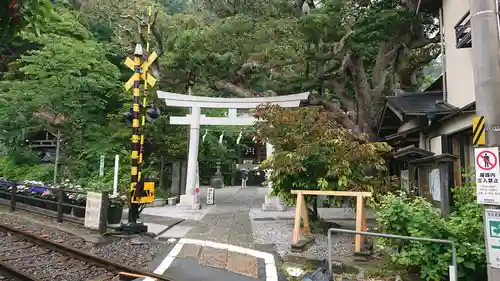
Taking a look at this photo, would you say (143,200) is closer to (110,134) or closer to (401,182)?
(401,182)

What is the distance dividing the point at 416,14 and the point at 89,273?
1327 centimetres

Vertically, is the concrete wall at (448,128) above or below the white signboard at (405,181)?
above

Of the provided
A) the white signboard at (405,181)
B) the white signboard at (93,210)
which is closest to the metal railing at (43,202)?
the white signboard at (93,210)

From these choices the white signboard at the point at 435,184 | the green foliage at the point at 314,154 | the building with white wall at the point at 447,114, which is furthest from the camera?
the green foliage at the point at 314,154

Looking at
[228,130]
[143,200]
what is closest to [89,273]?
[143,200]

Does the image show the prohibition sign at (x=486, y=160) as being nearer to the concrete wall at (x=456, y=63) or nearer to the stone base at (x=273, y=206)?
the concrete wall at (x=456, y=63)

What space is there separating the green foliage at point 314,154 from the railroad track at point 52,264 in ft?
14.6

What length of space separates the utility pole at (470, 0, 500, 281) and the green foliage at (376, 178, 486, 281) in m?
1.20

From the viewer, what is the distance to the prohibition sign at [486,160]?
4.01 m

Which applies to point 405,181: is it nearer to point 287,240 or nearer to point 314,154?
point 314,154

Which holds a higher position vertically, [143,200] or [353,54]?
[353,54]

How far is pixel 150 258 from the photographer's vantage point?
723 centimetres

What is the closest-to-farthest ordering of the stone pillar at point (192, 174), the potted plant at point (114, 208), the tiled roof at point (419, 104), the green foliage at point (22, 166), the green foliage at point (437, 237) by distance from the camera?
the green foliage at point (437, 237)
the tiled roof at point (419, 104)
the potted plant at point (114, 208)
the stone pillar at point (192, 174)
the green foliage at point (22, 166)

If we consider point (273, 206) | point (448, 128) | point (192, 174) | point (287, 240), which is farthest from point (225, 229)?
point (448, 128)
